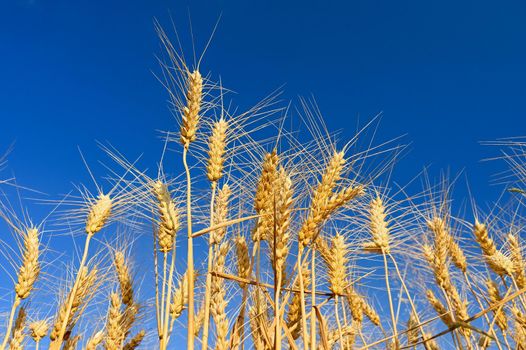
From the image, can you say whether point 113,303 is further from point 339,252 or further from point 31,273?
point 339,252

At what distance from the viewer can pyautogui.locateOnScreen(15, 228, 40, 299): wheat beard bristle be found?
3557mm

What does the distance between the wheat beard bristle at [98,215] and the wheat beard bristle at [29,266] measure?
0.80 metres

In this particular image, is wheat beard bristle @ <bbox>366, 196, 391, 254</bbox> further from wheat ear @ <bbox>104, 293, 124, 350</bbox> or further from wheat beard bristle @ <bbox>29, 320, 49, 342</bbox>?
wheat beard bristle @ <bbox>29, 320, 49, 342</bbox>

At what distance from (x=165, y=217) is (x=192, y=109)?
585mm

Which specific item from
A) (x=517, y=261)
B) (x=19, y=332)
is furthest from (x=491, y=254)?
(x=19, y=332)

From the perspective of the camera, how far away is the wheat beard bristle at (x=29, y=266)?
11.7 ft

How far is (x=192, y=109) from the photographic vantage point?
2.39m

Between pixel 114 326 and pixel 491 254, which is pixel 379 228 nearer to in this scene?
pixel 491 254

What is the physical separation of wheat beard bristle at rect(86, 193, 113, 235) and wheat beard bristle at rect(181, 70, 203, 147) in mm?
1287

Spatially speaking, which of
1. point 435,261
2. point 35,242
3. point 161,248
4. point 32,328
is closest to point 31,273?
point 35,242

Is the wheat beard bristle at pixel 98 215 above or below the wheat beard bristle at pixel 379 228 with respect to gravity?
above

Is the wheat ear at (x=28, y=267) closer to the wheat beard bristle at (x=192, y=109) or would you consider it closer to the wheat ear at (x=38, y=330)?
the wheat ear at (x=38, y=330)

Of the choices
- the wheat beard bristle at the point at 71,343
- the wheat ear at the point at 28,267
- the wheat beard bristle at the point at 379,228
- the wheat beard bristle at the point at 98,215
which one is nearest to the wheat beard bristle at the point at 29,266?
the wheat ear at the point at 28,267

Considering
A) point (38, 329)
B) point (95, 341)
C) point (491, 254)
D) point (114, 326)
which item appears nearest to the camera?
point (114, 326)
